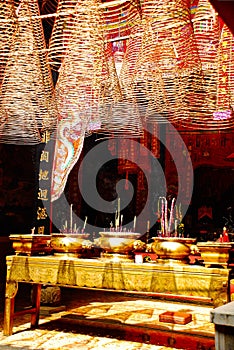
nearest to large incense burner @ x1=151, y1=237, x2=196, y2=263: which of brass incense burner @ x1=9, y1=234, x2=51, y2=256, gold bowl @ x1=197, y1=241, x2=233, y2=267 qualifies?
gold bowl @ x1=197, y1=241, x2=233, y2=267

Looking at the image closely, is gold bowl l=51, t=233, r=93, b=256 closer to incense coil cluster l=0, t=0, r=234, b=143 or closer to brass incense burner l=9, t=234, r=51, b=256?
brass incense burner l=9, t=234, r=51, b=256

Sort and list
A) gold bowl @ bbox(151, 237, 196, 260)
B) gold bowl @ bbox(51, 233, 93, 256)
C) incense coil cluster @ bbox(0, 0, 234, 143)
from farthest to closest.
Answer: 1. gold bowl @ bbox(51, 233, 93, 256)
2. gold bowl @ bbox(151, 237, 196, 260)
3. incense coil cluster @ bbox(0, 0, 234, 143)

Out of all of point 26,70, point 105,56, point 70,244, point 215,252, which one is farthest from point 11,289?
point 105,56

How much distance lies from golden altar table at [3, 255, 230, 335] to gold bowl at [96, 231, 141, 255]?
12 cm

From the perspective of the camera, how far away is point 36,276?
11.1 ft

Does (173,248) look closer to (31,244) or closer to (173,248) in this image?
(173,248)

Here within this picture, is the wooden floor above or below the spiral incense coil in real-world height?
below

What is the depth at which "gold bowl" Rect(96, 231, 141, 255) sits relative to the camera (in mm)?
3207

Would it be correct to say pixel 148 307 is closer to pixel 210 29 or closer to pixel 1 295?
pixel 1 295

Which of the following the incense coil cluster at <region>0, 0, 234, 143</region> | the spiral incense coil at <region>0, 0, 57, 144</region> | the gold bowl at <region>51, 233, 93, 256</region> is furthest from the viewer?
the gold bowl at <region>51, 233, 93, 256</region>

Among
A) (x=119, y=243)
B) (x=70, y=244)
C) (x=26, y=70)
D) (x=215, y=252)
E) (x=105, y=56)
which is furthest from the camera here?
(x=70, y=244)

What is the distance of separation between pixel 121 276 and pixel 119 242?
0.28 meters

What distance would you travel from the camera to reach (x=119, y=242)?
321 cm

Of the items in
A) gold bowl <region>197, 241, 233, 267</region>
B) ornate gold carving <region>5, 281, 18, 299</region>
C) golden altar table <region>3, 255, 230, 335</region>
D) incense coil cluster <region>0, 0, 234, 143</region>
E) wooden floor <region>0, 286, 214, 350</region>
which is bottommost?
wooden floor <region>0, 286, 214, 350</region>
